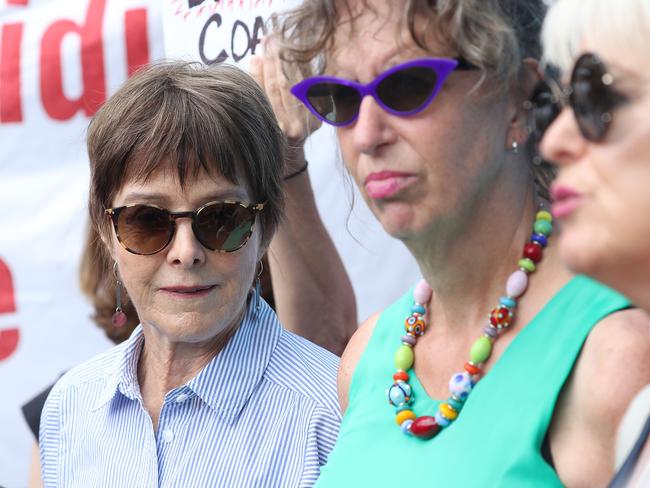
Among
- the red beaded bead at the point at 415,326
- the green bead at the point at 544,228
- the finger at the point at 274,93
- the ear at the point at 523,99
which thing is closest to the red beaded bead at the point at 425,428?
the red beaded bead at the point at 415,326

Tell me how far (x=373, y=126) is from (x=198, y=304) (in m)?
0.84

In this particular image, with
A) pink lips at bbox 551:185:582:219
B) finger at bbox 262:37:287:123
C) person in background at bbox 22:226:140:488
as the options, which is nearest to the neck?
pink lips at bbox 551:185:582:219

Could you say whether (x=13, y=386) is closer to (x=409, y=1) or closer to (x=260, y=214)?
(x=260, y=214)

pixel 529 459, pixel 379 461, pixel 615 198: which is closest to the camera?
pixel 615 198

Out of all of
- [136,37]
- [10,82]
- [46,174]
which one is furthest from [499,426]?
[10,82]

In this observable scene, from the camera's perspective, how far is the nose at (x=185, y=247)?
2332mm

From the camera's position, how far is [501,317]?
174 cm

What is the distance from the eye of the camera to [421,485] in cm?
166

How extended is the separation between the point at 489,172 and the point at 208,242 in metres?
0.84

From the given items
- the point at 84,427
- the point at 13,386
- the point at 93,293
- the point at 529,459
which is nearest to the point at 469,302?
the point at 529,459

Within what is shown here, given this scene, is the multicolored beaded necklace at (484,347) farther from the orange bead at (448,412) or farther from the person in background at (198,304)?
the person in background at (198,304)

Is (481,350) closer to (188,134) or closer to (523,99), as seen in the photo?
(523,99)

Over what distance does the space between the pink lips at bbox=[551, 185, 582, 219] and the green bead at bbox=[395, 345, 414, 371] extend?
60 cm

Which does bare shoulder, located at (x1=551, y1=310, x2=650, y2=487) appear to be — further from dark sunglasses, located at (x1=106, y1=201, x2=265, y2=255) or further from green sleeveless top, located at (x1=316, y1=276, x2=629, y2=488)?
dark sunglasses, located at (x1=106, y1=201, x2=265, y2=255)
